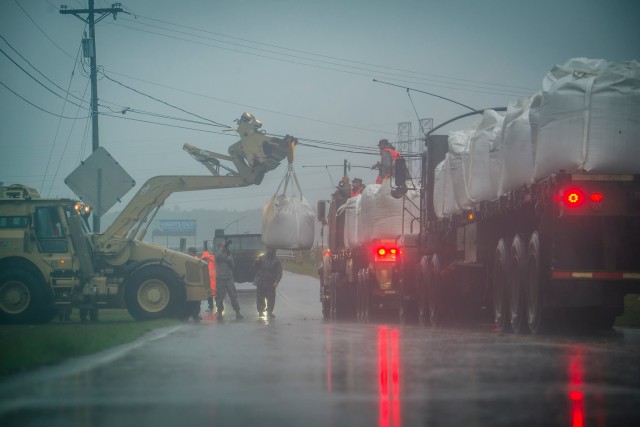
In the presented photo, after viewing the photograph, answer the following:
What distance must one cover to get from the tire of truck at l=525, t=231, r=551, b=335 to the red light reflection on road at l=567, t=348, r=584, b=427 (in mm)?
2658

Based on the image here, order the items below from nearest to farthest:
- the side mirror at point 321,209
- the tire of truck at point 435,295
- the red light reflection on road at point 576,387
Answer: the red light reflection on road at point 576,387 < the tire of truck at point 435,295 < the side mirror at point 321,209

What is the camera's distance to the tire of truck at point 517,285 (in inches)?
575

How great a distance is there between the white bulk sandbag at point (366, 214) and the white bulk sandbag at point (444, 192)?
4.05 metres

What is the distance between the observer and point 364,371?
9461mm

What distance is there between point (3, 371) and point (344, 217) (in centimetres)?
2023

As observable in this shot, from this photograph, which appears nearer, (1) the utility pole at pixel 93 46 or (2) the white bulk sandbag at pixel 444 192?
(2) the white bulk sandbag at pixel 444 192

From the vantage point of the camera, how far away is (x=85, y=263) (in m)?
23.2

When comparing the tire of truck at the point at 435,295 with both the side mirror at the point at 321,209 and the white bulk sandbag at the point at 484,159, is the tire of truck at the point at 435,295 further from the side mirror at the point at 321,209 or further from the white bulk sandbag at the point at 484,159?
the side mirror at the point at 321,209

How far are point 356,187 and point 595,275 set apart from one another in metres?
17.8

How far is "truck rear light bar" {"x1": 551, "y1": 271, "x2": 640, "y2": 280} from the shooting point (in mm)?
13312

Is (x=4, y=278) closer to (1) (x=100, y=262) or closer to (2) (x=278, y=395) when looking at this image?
(1) (x=100, y=262)

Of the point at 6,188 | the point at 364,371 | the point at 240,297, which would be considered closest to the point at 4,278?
the point at 6,188

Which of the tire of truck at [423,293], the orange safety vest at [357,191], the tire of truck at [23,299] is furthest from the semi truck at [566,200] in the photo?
the orange safety vest at [357,191]

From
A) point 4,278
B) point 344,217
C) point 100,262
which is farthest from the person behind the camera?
point 344,217
